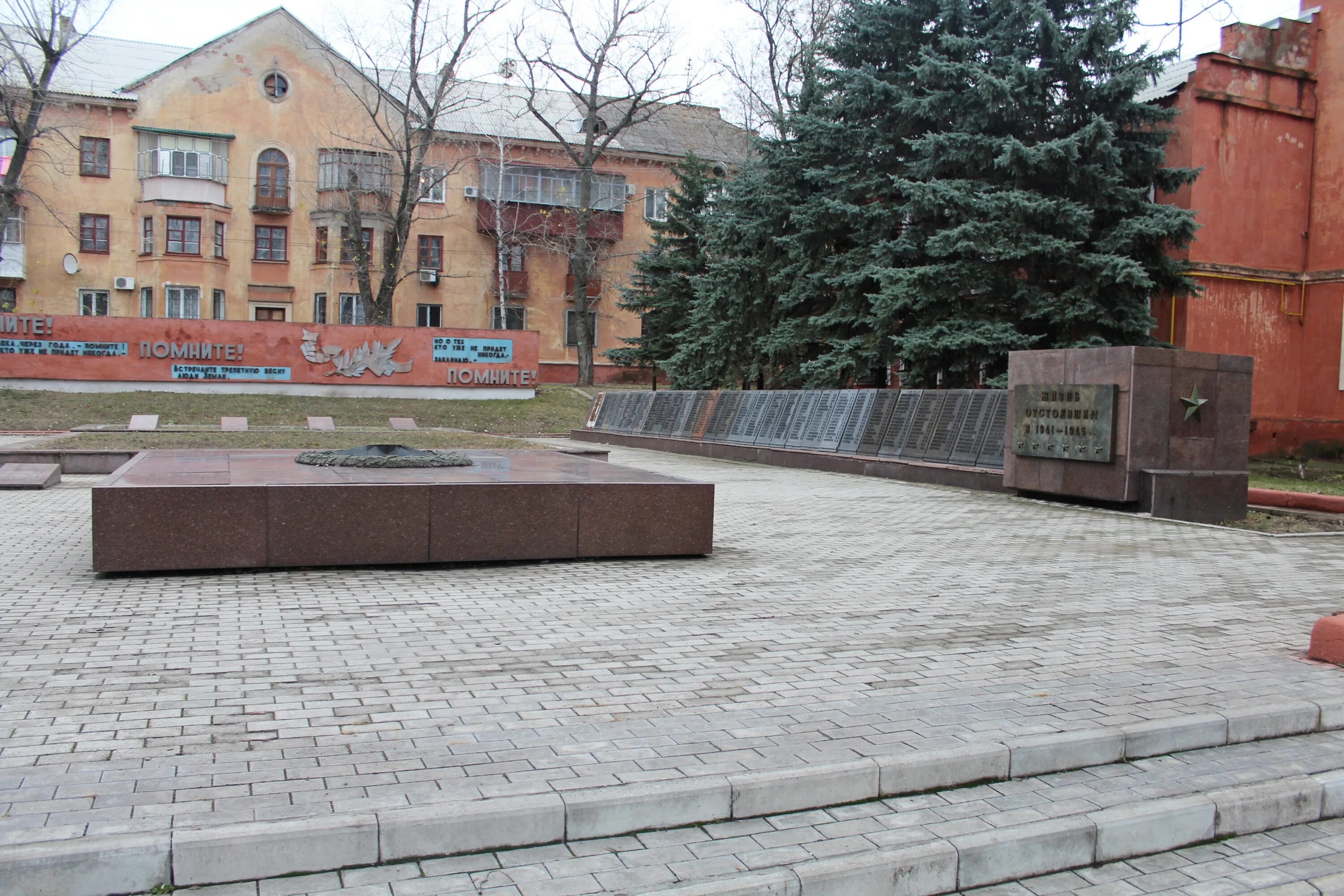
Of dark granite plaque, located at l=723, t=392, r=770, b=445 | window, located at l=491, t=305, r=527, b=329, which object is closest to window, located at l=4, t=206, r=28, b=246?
window, located at l=491, t=305, r=527, b=329

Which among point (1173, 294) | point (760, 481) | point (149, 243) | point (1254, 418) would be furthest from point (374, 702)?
point (149, 243)

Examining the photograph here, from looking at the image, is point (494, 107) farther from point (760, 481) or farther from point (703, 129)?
point (760, 481)

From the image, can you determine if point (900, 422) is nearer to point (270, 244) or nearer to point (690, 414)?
point (690, 414)

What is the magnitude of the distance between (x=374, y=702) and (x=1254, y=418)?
78.1 ft

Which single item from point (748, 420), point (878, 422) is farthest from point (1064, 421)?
point (748, 420)

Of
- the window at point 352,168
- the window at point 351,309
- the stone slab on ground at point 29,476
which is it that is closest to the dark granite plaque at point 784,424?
the stone slab on ground at point 29,476

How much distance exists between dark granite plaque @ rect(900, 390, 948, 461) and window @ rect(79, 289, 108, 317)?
33.0 meters

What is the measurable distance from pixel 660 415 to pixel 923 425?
8.79 meters

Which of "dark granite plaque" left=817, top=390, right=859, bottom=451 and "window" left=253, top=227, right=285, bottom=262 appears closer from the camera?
"dark granite plaque" left=817, top=390, right=859, bottom=451

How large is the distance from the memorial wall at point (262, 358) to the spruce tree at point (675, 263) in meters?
5.05

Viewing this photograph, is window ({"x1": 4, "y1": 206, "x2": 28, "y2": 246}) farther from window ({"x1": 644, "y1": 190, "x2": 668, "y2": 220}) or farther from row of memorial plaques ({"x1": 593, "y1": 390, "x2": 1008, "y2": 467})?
row of memorial plaques ({"x1": 593, "y1": 390, "x2": 1008, "y2": 467})

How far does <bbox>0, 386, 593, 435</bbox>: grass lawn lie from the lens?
965 inches

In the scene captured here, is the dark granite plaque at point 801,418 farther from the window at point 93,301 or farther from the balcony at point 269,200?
the window at point 93,301

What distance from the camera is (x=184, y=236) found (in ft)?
129
